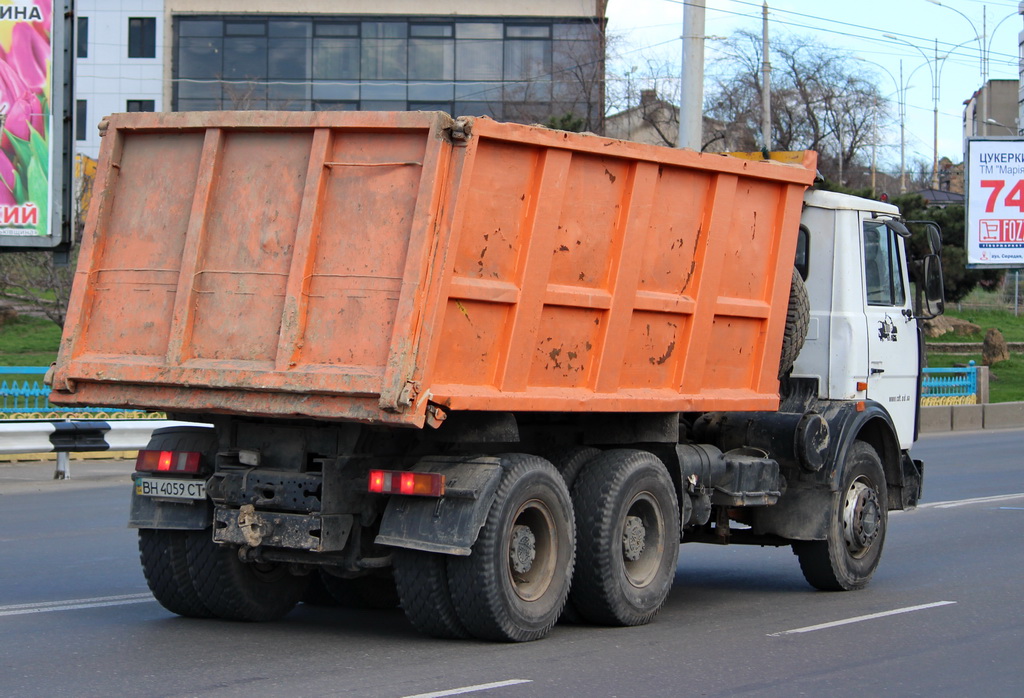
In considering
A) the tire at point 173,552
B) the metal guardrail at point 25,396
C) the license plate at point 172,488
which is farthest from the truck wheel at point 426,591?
the metal guardrail at point 25,396

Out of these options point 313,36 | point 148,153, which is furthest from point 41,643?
point 313,36

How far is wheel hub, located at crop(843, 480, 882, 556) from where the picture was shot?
32.6 feet

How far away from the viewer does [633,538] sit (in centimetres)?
828

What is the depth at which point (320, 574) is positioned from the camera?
8727 millimetres

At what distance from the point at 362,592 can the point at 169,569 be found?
4.49ft

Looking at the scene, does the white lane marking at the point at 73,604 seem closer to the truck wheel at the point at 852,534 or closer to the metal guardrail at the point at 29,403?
the truck wheel at the point at 852,534

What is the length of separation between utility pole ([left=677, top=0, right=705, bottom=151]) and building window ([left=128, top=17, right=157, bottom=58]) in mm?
39058

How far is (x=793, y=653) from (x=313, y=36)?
4497cm

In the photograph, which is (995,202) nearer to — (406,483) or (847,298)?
(847,298)

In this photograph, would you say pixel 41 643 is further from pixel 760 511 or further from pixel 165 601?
pixel 760 511

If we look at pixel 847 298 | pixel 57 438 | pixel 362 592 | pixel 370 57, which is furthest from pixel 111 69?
pixel 362 592

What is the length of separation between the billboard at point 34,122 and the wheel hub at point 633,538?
1311 centimetres

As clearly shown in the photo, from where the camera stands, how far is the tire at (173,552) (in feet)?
25.6

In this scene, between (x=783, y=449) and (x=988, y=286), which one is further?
(x=988, y=286)
